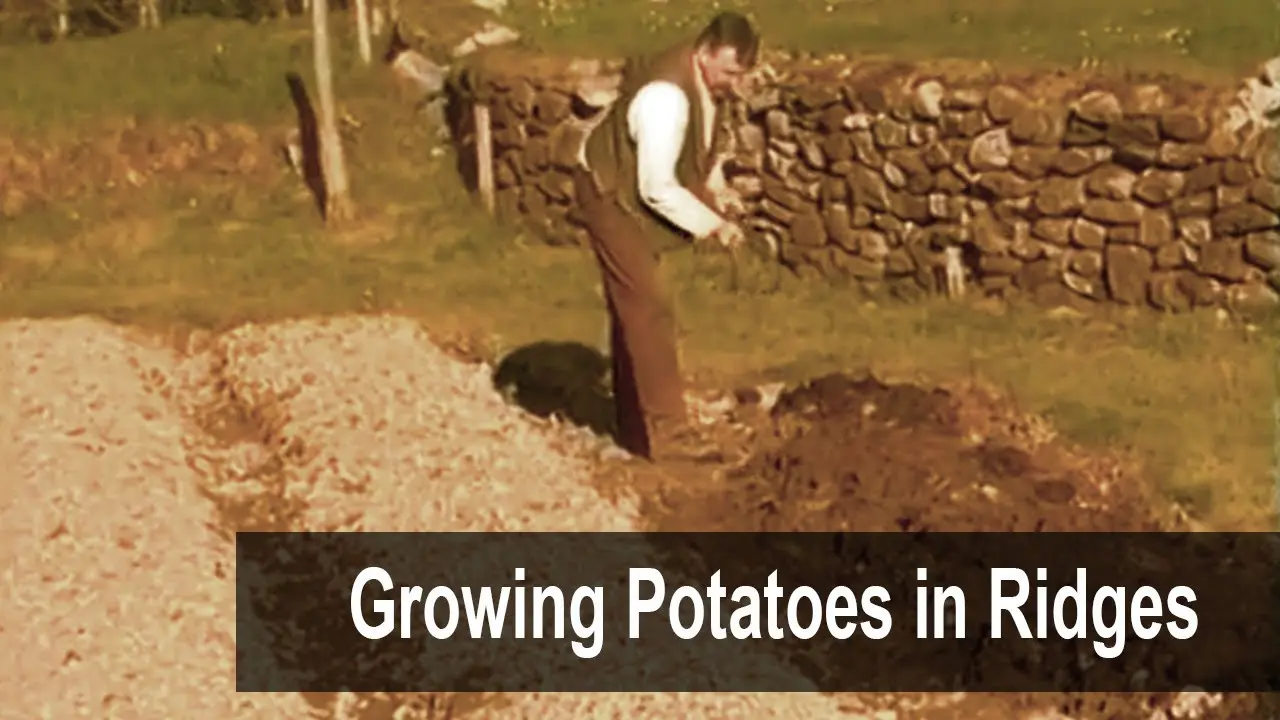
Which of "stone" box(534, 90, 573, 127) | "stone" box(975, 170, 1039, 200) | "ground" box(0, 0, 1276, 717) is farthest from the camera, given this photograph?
"stone" box(534, 90, 573, 127)

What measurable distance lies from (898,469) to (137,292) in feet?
21.2

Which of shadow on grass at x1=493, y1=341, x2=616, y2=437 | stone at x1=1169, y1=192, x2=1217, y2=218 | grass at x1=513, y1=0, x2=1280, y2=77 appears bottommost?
shadow on grass at x1=493, y1=341, x2=616, y2=437

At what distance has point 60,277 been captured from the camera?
13.0m

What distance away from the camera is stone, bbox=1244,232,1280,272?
11.2 metres

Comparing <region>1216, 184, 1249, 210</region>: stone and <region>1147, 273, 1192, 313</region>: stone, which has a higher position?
<region>1216, 184, 1249, 210</region>: stone

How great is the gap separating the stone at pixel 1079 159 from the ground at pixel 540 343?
81cm

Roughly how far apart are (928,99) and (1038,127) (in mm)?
→ 833

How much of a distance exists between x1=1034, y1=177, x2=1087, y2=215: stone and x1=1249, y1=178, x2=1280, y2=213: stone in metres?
1.10

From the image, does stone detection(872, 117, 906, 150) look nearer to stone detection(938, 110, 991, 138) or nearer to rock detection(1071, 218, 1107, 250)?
stone detection(938, 110, 991, 138)

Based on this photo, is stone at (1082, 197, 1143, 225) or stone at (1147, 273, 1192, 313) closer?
stone at (1147, 273, 1192, 313)

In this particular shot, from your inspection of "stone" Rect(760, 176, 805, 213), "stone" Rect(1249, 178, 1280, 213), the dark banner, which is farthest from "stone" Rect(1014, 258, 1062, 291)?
the dark banner

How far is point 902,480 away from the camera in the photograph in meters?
8.10

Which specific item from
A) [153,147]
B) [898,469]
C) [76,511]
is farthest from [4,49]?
[898,469]

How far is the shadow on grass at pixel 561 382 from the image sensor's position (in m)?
9.46
